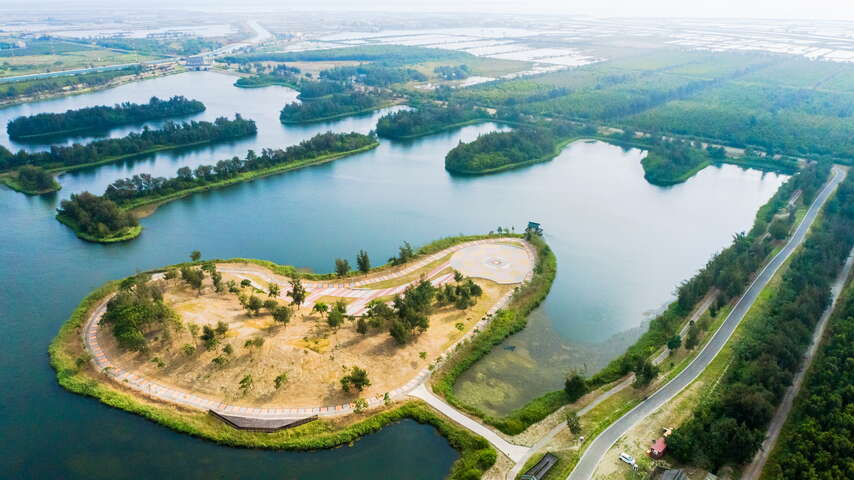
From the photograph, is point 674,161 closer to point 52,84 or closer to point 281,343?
point 281,343

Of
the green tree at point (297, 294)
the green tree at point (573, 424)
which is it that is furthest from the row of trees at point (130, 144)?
the green tree at point (573, 424)

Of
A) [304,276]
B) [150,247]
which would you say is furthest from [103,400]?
[150,247]

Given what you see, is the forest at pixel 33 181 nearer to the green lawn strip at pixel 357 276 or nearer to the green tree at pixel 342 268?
the green lawn strip at pixel 357 276

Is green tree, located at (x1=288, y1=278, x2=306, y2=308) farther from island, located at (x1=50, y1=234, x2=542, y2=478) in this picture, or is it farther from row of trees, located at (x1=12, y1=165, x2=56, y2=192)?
row of trees, located at (x1=12, y1=165, x2=56, y2=192)

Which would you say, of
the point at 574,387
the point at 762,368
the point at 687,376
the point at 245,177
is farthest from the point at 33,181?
the point at 762,368

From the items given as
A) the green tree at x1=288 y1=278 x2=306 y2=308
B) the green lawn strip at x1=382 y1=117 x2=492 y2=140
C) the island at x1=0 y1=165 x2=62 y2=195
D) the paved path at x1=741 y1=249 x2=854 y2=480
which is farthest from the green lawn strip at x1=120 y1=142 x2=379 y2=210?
the paved path at x1=741 y1=249 x2=854 y2=480
